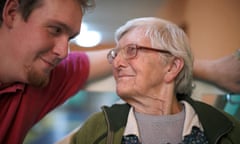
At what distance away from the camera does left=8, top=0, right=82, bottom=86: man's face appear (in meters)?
1.12

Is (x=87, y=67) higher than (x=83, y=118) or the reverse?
higher

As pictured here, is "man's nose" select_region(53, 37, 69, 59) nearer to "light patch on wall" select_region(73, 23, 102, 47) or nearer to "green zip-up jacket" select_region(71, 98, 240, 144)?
"green zip-up jacket" select_region(71, 98, 240, 144)

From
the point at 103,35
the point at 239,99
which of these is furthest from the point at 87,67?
the point at 103,35

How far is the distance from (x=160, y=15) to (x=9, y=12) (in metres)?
1.92

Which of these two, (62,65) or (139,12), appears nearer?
(62,65)

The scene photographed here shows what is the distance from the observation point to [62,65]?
4.52ft

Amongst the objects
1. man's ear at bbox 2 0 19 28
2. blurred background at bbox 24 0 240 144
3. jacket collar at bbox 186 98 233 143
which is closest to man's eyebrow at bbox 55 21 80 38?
man's ear at bbox 2 0 19 28

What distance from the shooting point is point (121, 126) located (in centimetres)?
126

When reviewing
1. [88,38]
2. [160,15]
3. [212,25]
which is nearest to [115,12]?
[160,15]

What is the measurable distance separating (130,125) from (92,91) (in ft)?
1.05

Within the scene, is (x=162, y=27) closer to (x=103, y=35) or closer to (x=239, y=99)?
(x=239, y=99)

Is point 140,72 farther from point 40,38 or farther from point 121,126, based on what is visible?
point 40,38

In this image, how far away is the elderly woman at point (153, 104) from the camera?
1238 millimetres

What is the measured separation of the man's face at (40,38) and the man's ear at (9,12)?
14 mm
